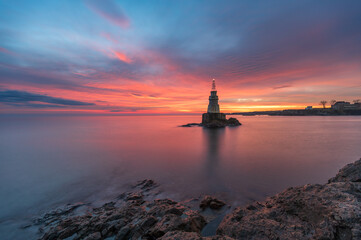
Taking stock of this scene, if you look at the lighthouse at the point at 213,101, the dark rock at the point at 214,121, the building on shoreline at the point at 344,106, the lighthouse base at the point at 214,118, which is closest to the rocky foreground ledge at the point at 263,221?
the dark rock at the point at 214,121

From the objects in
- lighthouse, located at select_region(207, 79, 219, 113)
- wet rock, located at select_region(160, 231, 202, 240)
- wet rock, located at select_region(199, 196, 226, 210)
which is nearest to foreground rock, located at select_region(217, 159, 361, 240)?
wet rock, located at select_region(160, 231, 202, 240)

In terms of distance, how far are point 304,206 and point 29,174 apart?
15.0 metres

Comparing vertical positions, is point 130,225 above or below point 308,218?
below

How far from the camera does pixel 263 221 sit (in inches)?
139

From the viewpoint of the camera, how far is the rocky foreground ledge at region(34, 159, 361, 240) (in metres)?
2.95

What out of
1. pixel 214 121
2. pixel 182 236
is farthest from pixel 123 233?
pixel 214 121

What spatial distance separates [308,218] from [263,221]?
0.97 metres

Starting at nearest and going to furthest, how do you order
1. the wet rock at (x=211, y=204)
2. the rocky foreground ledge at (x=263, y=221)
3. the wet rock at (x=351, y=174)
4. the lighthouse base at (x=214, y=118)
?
the rocky foreground ledge at (x=263, y=221) < the wet rock at (x=351, y=174) < the wet rock at (x=211, y=204) < the lighthouse base at (x=214, y=118)

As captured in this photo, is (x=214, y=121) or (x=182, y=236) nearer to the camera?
(x=182, y=236)

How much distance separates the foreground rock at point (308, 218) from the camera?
9.16 feet

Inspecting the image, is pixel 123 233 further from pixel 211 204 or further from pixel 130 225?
pixel 211 204

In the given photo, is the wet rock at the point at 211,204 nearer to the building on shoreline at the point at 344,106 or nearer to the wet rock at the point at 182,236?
the wet rock at the point at 182,236

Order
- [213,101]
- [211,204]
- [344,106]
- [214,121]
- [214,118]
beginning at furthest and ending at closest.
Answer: [344,106] < [214,118] < [214,121] < [213,101] < [211,204]

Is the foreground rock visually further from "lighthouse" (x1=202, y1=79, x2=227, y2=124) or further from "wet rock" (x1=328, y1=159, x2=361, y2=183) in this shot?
"lighthouse" (x1=202, y1=79, x2=227, y2=124)
